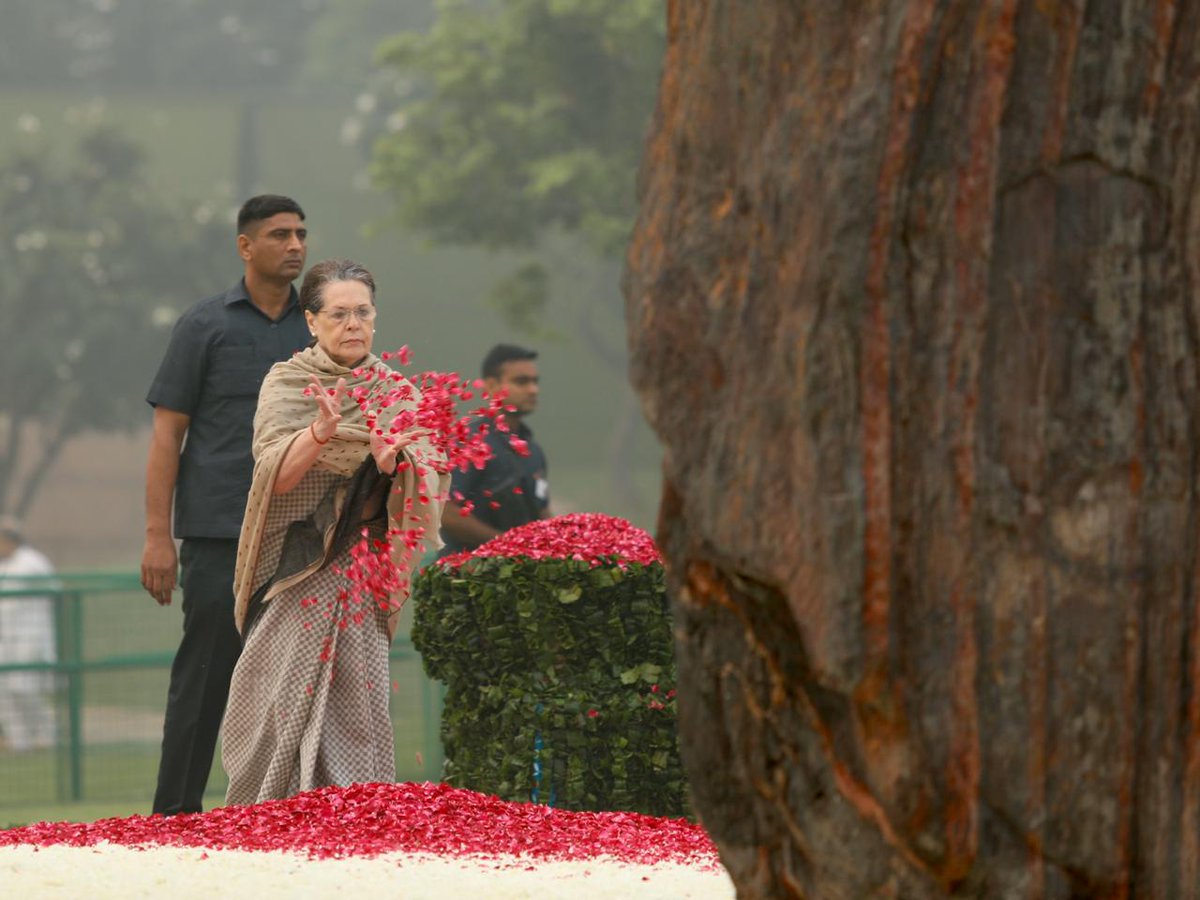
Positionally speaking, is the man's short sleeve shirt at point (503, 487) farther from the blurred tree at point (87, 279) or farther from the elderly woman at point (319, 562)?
the blurred tree at point (87, 279)

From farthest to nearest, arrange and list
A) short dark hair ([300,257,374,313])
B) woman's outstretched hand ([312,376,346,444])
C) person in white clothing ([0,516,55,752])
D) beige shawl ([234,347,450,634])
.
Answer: person in white clothing ([0,516,55,752])
short dark hair ([300,257,374,313])
beige shawl ([234,347,450,634])
woman's outstretched hand ([312,376,346,444])

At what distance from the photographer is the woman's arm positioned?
602 centimetres

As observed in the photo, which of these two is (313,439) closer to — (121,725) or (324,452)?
(324,452)

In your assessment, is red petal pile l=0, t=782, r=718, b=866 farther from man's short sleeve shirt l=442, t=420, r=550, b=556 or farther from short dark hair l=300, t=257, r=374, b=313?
man's short sleeve shirt l=442, t=420, r=550, b=556

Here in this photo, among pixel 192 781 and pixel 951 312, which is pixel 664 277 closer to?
pixel 951 312

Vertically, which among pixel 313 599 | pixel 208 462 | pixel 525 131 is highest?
pixel 525 131

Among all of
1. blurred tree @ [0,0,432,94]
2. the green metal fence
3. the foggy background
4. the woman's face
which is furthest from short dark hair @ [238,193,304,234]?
blurred tree @ [0,0,432,94]

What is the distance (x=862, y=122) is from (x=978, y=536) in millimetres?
653

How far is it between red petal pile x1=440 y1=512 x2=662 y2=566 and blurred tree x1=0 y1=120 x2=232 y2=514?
35.4 m

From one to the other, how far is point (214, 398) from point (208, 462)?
0.74ft

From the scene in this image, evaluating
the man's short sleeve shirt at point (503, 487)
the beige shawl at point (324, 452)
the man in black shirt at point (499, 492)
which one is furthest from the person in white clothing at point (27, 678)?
the beige shawl at point (324, 452)

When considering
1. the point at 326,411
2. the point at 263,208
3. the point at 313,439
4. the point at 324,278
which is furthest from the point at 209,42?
the point at 326,411

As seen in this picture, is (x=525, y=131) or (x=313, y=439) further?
(x=525, y=131)

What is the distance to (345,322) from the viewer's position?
21.5ft
